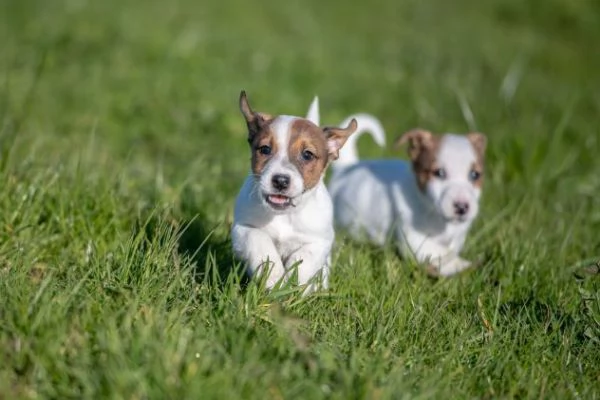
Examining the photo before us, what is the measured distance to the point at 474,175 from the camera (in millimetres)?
5926

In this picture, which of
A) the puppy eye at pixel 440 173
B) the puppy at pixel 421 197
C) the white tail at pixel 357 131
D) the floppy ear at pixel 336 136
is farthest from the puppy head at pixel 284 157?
the puppy eye at pixel 440 173

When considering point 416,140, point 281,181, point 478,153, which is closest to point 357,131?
point 416,140

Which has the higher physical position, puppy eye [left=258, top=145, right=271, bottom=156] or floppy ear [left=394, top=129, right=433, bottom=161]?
floppy ear [left=394, top=129, right=433, bottom=161]

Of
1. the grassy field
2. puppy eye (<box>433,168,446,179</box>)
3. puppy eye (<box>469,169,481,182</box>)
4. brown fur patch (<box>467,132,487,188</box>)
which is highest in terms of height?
brown fur patch (<box>467,132,487,188</box>)

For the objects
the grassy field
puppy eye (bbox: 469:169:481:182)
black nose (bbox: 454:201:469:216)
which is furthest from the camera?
puppy eye (bbox: 469:169:481:182)

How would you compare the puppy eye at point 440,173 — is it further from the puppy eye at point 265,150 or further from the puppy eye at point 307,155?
the puppy eye at point 265,150

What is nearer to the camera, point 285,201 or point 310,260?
point 285,201

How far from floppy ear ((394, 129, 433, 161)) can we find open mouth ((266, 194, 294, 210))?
1.96 metres

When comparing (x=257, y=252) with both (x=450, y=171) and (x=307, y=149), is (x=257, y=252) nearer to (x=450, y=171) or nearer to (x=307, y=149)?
(x=307, y=149)

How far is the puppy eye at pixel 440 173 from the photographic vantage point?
233 inches

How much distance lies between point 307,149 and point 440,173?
173 centimetres

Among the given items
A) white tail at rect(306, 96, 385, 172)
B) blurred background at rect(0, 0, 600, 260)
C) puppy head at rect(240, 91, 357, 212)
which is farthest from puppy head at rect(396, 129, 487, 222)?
puppy head at rect(240, 91, 357, 212)

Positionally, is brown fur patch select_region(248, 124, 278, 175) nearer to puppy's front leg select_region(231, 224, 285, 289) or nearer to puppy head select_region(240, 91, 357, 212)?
puppy head select_region(240, 91, 357, 212)

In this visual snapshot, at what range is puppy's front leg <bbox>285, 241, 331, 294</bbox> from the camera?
4566 mm
